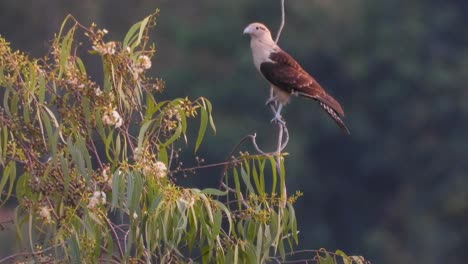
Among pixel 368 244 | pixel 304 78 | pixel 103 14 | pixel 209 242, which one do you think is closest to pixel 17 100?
pixel 209 242

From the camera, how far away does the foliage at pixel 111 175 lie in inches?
213

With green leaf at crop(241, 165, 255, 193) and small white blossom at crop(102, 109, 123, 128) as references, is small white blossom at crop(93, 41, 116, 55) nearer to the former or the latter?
small white blossom at crop(102, 109, 123, 128)

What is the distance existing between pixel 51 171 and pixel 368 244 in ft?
59.4

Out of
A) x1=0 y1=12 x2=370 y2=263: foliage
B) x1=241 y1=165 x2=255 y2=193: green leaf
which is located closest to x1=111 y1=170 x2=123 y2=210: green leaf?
x1=0 y1=12 x2=370 y2=263: foliage

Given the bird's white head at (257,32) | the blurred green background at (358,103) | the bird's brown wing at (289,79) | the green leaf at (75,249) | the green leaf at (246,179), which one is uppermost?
the blurred green background at (358,103)

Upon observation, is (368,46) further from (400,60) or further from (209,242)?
(209,242)

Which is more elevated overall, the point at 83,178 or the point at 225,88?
the point at 225,88

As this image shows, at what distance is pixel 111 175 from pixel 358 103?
1977 cm

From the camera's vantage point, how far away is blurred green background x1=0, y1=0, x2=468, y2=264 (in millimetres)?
23531

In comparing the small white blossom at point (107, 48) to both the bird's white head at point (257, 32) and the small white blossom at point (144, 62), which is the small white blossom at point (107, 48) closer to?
the small white blossom at point (144, 62)

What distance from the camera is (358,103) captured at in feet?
82.4

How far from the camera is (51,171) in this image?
5.53 meters

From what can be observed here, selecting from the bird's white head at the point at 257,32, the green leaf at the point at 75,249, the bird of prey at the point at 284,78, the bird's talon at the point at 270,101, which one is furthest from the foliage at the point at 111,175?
the bird's white head at the point at 257,32

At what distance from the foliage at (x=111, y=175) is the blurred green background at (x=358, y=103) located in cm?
1692
